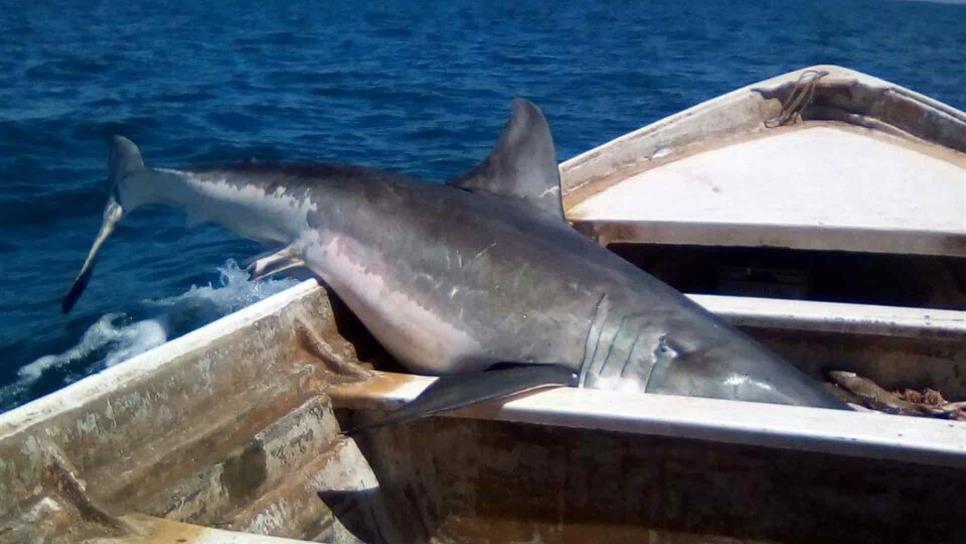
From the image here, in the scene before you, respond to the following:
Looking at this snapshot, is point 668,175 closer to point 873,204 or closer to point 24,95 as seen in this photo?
point 873,204

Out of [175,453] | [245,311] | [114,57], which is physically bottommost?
[114,57]

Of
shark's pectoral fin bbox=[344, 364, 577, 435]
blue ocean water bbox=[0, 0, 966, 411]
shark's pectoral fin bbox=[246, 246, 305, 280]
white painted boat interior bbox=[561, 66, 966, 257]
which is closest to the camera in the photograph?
shark's pectoral fin bbox=[344, 364, 577, 435]

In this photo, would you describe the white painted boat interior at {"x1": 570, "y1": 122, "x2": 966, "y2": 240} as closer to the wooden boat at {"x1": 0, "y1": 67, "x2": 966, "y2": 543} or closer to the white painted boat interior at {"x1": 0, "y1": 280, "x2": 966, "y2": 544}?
the wooden boat at {"x1": 0, "y1": 67, "x2": 966, "y2": 543}

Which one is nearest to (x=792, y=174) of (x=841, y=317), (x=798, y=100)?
(x=798, y=100)

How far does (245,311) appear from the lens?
121 inches

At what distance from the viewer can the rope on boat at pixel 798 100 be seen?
6.04 metres

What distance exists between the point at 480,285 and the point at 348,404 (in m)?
0.56

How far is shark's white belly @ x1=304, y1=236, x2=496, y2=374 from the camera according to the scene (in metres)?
3.19

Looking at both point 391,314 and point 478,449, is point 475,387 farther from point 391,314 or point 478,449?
point 391,314

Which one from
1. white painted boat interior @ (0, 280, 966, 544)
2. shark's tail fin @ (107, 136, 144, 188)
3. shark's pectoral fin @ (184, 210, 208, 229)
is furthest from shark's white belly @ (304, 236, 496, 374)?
shark's tail fin @ (107, 136, 144, 188)

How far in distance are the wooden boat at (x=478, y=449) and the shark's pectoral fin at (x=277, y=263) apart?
7.3 inches

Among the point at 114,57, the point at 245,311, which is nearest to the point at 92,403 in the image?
the point at 245,311

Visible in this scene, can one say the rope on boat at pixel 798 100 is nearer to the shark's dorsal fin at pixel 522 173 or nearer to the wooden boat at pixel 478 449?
the wooden boat at pixel 478 449

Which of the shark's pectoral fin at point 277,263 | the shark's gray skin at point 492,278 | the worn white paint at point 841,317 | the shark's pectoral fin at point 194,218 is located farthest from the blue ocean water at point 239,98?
the worn white paint at point 841,317
